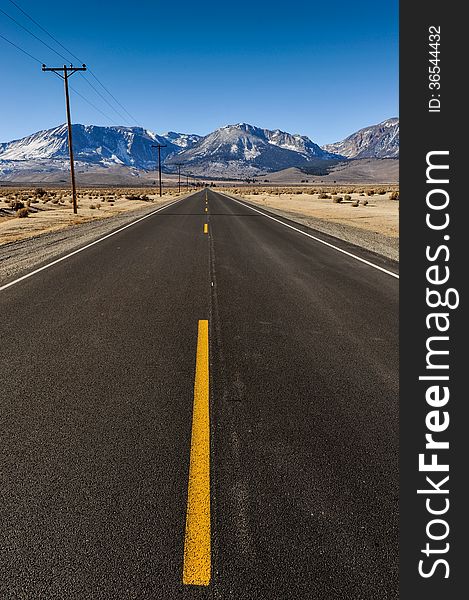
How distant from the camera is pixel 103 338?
216 inches

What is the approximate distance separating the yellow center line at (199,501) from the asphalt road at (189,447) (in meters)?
0.04

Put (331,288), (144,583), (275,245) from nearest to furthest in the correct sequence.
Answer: (144,583) < (331,288) < (275,245)

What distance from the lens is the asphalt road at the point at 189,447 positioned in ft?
7.30

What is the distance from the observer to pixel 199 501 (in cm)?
265

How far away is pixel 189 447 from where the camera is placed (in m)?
3.20

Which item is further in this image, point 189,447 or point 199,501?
point 189,447

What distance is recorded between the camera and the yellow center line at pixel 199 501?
2.20m

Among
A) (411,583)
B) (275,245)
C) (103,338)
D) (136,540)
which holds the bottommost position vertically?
(411,583)

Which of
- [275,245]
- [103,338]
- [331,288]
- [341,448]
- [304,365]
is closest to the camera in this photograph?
[341,448]

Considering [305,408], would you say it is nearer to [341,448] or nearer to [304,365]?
[341,448]

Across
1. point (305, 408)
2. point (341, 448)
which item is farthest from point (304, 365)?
point (341, 448)

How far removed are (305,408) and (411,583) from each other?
5.53ft

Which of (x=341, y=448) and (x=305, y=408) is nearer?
(x=341, y=448)

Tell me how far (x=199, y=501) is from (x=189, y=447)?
22.8 inches
